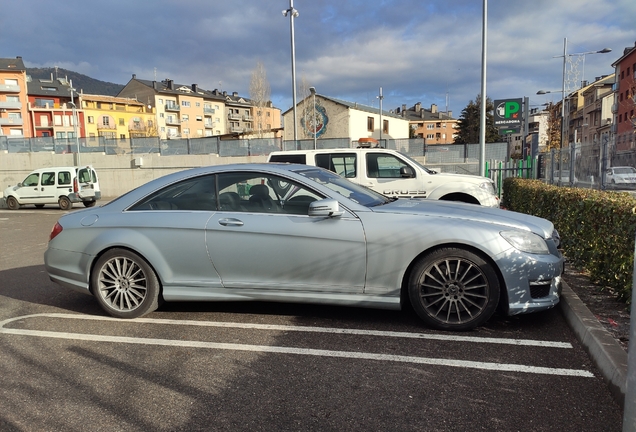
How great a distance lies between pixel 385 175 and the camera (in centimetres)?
962

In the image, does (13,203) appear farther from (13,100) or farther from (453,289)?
(13,100)

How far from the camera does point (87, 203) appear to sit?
22172mm

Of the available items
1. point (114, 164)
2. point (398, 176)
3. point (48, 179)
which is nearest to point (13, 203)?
point (48, 179)

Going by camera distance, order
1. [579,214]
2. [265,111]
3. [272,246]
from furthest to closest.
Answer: [265,111] → [579,214] → [272,246]

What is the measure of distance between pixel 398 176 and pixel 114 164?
25026mm

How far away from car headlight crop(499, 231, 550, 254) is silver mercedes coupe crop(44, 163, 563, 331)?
1cm

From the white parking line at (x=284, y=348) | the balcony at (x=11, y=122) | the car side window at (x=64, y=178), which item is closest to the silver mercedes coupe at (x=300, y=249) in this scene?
the white parking line at (x=284, y=348)

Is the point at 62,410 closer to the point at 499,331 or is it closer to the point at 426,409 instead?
the point at 426,409

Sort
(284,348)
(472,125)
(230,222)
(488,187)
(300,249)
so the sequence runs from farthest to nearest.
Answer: (472,125), (488,187), (230,222), (300,249), (284,348)

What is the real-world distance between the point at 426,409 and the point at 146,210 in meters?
3.29

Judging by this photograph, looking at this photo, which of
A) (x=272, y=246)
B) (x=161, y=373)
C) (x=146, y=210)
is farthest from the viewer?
(x=146, y=210)

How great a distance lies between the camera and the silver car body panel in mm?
3975

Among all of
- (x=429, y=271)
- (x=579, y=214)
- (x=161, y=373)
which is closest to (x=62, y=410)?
(x=161, y=373)

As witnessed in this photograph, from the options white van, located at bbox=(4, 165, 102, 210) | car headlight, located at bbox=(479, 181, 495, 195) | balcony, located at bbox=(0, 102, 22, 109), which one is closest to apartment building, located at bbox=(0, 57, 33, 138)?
balcony, located at bbox=(0, 102, 22, 109)
